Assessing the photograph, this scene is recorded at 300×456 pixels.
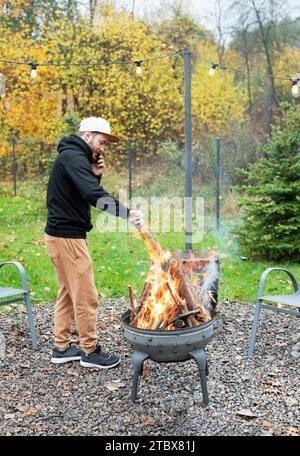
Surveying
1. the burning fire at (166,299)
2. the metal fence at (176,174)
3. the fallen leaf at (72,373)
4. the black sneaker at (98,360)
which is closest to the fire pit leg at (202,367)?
the burning fire at (166,299)

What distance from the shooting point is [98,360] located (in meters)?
3.71

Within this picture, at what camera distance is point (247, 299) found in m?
5.41

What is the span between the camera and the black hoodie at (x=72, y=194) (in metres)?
3.33

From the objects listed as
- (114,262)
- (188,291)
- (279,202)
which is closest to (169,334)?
(188,291)

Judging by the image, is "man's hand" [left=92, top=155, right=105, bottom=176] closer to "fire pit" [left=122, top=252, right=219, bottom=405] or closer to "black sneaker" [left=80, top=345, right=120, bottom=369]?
"fire pit" [left=122, top=252, right=219, bottom=405]

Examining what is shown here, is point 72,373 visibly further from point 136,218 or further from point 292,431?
point 292,431

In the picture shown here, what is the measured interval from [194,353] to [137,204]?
8.91 m

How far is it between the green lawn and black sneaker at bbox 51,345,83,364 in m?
1.64

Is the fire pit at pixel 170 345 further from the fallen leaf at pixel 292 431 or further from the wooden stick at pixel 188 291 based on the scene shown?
the fallen leaf at pixel 292 431

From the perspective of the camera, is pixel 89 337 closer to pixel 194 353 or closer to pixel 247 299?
pixel 194 353

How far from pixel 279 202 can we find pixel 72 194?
13.7 feet

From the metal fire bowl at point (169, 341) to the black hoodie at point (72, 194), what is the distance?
0.85 meters

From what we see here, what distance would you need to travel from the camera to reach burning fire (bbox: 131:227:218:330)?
10.3 ft
